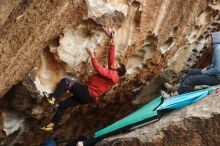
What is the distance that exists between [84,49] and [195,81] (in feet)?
6.84

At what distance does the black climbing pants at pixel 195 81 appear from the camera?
8.88 m

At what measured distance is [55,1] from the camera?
7445mm

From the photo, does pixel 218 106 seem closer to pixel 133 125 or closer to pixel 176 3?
pixel 133 125

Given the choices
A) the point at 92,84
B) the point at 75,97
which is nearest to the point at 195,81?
the point at 92,84

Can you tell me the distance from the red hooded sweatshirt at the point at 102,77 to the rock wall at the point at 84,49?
1.17 ft

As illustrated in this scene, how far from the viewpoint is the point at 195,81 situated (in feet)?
29.5

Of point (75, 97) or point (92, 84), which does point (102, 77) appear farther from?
point (75, 97)

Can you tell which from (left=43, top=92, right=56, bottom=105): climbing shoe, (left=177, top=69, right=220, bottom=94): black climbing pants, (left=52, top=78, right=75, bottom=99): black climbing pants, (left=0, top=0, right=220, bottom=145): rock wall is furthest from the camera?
(left=177, top=69, right=220, bottom=94): black climbing pants

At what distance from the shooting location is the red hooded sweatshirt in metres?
8.47

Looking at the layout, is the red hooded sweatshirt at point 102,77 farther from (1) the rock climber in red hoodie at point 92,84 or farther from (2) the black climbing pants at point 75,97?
(2) the black climbing pants at point 75,97

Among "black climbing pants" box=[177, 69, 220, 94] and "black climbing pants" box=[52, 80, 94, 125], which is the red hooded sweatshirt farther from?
"black climbing pants" box=[177, 69, 220, 94]

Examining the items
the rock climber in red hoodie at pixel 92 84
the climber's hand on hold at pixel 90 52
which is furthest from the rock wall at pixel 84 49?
the rock climber in red hoodie at pixel 92 84

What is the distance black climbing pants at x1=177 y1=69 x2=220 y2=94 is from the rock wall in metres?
1.09

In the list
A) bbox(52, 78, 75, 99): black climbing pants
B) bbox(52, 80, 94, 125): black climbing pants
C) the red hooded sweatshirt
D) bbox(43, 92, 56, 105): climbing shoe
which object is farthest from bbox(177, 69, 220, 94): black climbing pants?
bbox(43, 92, 56, 105): climbing shoe
